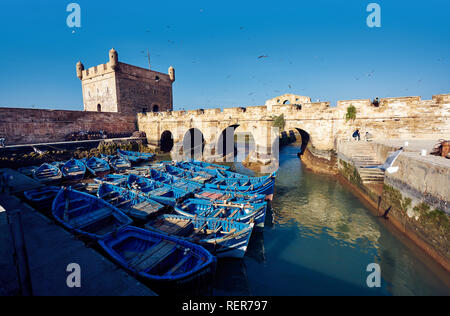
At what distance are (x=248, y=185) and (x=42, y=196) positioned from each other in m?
9.95

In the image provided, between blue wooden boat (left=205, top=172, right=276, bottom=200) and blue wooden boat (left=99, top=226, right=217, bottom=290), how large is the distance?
15.8 ft

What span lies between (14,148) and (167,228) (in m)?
18.5

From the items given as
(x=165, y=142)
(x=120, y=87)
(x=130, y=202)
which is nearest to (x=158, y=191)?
(x=130, y=202)

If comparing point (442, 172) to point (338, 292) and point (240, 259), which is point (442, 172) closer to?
point (338, 292)

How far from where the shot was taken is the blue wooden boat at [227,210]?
7266 mm

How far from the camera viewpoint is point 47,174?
1327 centimetres

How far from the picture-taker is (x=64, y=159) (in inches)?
714

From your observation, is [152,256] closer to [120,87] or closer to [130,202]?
[130,202]

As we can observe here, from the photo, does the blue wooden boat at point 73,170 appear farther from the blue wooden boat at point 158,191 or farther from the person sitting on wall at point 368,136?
the person sitting on wall at point 368,136

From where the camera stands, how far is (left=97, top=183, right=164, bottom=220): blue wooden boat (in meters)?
7.59

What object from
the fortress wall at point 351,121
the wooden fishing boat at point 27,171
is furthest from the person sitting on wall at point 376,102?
the wooden fishing boat at point 27,171

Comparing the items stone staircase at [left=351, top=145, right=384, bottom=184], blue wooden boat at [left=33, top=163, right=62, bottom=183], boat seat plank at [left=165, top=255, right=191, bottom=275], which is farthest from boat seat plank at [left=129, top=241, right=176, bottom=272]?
blue wooden boat at [left=33, top=163, right=62, bottom=183]

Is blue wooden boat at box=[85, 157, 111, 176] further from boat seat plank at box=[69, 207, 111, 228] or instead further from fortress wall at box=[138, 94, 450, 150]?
fortress wall at box=[138, 94, 450, 150]

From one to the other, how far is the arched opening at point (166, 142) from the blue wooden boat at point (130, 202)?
15988 mm
